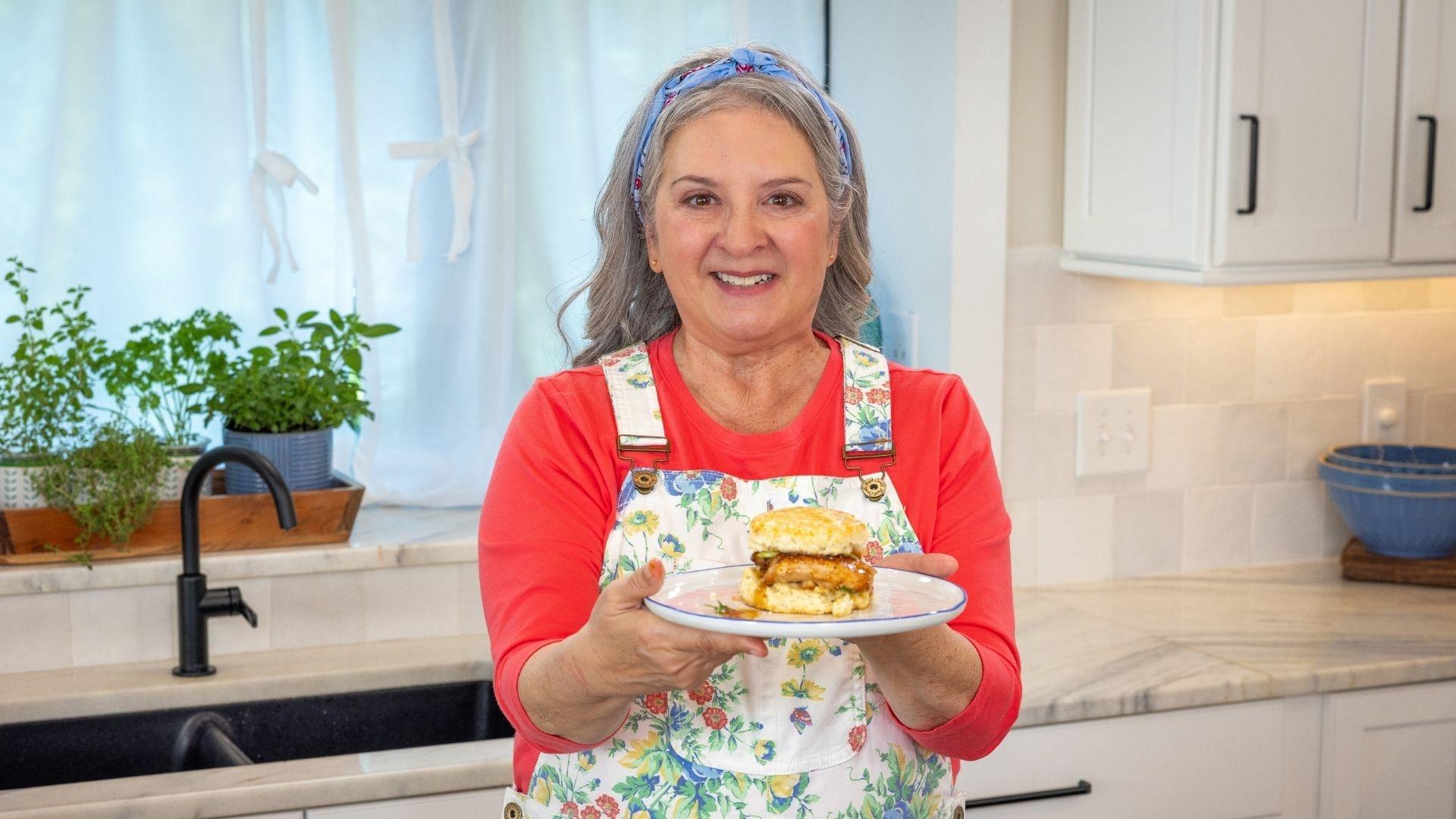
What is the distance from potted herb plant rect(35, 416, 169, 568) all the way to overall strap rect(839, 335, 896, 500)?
3.87 feet

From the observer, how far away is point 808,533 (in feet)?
3.96

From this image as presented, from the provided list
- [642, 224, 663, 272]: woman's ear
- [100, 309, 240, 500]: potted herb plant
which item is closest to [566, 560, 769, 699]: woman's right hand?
[642, 224, 663, 272]: woman's ear

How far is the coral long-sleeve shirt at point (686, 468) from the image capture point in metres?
1.27

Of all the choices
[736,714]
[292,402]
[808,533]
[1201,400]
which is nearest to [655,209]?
[808,533]

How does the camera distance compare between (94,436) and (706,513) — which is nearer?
(706,513)

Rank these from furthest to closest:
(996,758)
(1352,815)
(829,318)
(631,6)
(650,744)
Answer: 1. (631,6)
2. (1352,815)
3. (996,758)
4. (829,318)
5. (650,744)

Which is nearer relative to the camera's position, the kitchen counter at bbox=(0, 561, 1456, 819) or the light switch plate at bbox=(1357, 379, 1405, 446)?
the kitchen counter at bbox=(0, 561, 1456, 819)

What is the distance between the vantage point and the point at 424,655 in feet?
7.35

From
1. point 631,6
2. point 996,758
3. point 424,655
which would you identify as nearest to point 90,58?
point 631,6

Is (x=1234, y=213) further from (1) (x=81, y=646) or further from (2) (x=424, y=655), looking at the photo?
(1) (x=81, y=646)

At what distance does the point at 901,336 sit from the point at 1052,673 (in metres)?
0.74

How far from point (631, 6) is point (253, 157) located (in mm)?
704

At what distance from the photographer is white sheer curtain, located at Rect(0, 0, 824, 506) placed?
7.65 ft

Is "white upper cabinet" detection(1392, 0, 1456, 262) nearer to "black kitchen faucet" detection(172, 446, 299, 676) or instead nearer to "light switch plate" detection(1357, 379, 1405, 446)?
"light switch plate" detection(1357, 379, 1405, 446)
